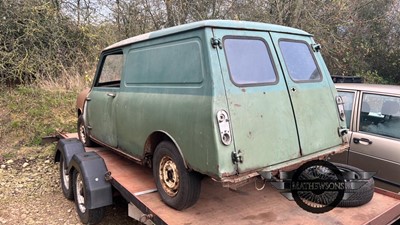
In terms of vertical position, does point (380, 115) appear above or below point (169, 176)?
above

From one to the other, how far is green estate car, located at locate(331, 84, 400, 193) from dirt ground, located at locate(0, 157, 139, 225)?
2996 millimetres

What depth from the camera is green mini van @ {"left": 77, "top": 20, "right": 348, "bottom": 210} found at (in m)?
2.65

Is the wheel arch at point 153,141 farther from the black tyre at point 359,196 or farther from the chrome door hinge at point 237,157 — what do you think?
the black tyre at point 359,196

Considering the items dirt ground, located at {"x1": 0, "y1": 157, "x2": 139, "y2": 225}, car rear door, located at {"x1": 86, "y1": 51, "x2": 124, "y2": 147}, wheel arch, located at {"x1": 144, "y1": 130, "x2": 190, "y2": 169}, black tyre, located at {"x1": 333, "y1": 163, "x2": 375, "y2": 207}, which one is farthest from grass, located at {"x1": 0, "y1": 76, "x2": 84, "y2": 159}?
black tyre, located at {"x1": 333, "y1": 163, "x2": 375, "y2": 207}

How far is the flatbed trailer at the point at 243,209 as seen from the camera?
110 inches

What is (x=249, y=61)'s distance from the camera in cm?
297

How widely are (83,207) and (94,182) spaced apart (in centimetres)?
63

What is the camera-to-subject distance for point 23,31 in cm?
946

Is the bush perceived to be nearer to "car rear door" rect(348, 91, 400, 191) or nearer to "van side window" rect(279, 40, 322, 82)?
"van side window" rect(279, 40, 322, 82)

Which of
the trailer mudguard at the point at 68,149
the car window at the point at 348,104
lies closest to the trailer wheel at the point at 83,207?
the trailer mudguard at the point at 68,149

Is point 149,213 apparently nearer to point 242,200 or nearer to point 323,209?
point 242,200

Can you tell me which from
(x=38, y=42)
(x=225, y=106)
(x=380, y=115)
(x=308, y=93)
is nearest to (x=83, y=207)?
(x=225, y=106)

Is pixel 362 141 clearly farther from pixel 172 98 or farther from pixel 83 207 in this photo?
pixel 83 207

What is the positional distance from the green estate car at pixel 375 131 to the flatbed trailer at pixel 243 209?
79 centimetres
